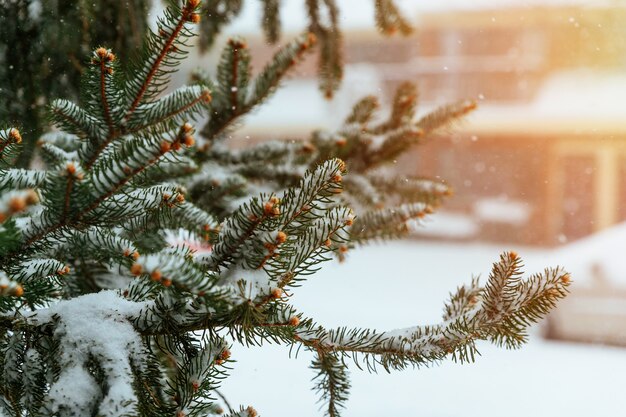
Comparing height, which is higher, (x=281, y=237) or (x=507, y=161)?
(x=507, y=161)

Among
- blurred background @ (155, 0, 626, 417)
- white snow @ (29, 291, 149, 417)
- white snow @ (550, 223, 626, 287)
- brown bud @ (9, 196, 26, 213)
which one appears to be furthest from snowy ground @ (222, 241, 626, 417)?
white snow @ (550, 223, 626, 287)

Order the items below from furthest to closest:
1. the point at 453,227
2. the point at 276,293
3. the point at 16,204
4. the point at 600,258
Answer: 1. the point at 453,227
2. the point at 600,258
3. the point at 276,293
4. the point at 16,204

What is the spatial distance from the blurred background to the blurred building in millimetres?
17

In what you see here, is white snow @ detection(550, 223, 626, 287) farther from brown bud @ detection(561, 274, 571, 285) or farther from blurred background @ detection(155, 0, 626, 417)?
brown bud @ detection(561, 274, 571, 285)

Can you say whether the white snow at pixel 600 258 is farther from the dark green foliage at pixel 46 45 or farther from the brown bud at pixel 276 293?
the brown bud at pixel 276 293

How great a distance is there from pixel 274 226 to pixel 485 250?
548 centimetres

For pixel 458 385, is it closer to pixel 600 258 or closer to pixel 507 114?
pixel 600 258

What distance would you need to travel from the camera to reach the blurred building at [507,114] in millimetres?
5488

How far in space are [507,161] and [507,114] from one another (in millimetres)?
878

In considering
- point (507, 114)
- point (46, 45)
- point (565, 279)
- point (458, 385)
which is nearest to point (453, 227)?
point (507, 114)

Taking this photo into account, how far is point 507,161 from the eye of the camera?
673cm

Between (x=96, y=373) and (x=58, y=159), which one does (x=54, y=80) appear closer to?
(x=58, y=159)

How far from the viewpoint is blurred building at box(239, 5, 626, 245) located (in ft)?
18.0

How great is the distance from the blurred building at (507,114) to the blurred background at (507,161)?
0.06ft
